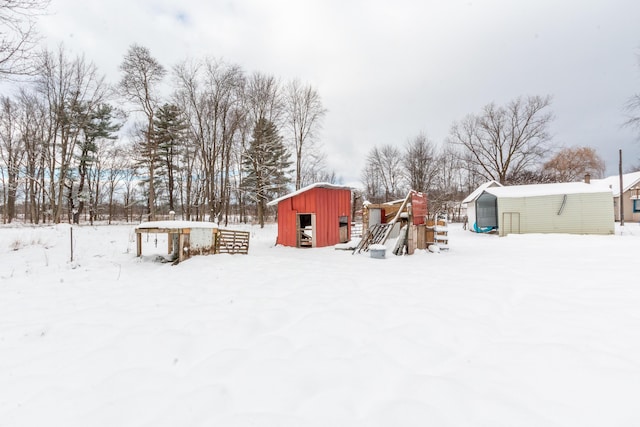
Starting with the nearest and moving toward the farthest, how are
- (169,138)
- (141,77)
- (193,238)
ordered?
(193,238) < (141,77) < (169,138)

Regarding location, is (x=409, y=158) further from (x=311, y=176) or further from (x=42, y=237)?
(x=42, y=237)

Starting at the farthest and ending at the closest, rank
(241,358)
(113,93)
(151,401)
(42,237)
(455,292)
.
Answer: (113,93)
(42,237)
(455,292)
(241,358)
(151,401)

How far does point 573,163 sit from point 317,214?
43553 mm

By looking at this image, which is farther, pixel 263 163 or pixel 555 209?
pixel 263 163

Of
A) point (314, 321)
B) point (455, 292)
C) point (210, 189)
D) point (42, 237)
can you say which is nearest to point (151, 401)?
point (314, 321)

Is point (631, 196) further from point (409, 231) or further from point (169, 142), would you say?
point (169, 142)

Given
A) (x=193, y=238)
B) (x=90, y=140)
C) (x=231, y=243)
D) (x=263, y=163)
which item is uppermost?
(x=90, y=140)

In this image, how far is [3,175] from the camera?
21.3 meters

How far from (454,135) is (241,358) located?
37037 mm

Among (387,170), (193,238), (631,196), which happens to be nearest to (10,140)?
(193,238)

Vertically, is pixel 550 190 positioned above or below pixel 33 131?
below

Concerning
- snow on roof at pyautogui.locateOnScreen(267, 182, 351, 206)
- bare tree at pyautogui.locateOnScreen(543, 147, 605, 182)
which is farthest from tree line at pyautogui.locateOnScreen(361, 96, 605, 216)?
snow on roof at pyautogui.locateOnScreen(267, 182, 351, 206)

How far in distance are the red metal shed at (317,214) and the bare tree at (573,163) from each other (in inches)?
1498

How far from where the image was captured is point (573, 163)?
36.6 meters
